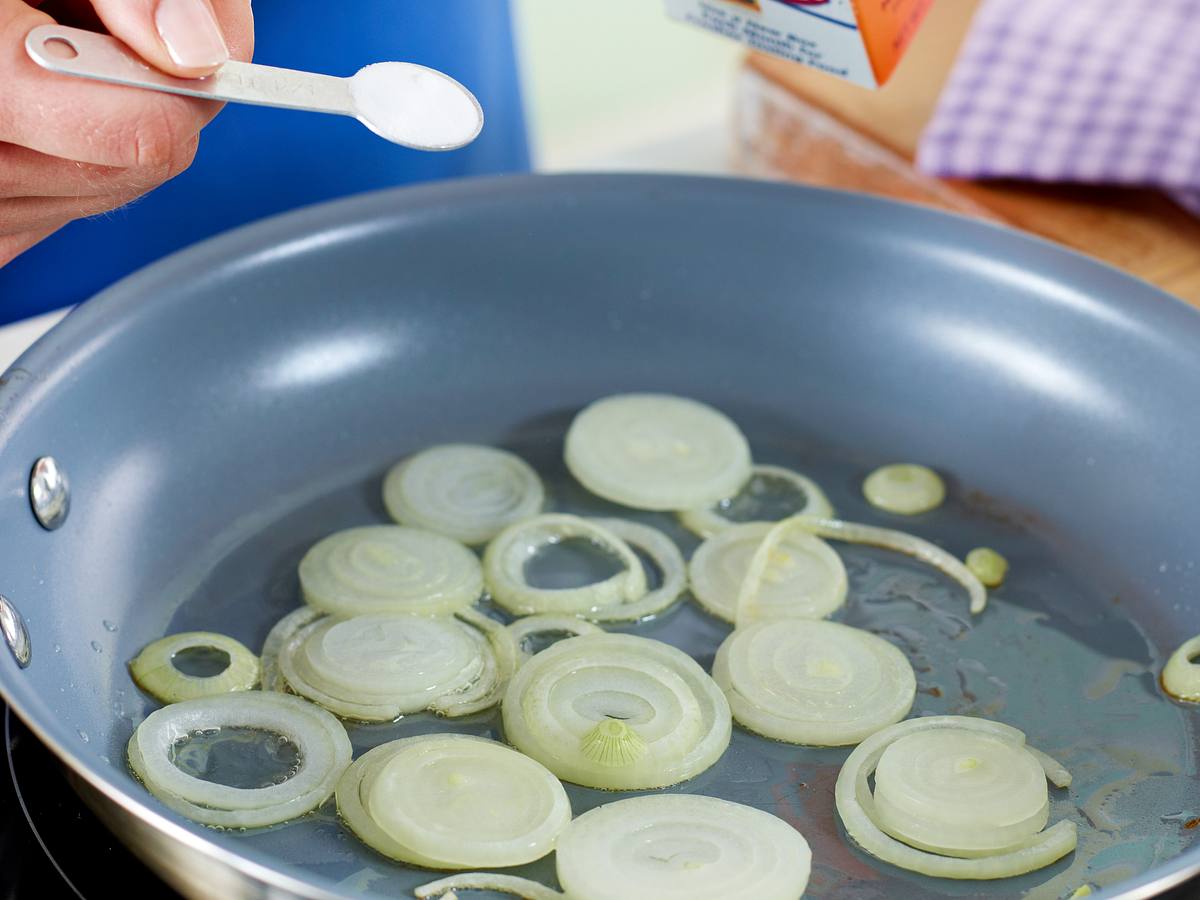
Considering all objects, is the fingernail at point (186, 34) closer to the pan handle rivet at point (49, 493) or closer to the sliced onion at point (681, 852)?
the pan handle rivet at point (49, 493)

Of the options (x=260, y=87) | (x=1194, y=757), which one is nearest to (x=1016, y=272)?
(x=1194, y=757)

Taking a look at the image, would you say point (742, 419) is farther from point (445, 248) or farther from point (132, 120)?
point (132, 120)

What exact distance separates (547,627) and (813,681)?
0.50 feet

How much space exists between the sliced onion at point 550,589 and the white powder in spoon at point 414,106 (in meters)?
0.26

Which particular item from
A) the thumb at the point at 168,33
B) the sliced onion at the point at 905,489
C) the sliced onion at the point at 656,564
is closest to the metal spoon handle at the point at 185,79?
the thumb at the point at 168,33

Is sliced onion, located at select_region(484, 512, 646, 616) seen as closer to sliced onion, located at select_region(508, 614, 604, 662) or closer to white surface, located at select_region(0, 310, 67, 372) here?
sliced onion, located at select_region(508, 614, 604, 662)

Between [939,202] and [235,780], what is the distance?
2.62 feet

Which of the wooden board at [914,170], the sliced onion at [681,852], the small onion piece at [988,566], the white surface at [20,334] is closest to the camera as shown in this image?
the sliced onion at [681,852]

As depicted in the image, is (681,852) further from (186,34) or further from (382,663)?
(186,34)

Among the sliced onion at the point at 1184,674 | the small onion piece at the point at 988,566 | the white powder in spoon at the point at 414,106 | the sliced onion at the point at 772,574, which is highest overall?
the white powder in spoon at the point at 414,106

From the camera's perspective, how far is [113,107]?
0.64 meters

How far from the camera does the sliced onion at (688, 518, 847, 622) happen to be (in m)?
0.81

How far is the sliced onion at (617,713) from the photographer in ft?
2.24

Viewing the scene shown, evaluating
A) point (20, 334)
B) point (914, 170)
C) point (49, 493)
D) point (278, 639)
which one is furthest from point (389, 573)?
point (914, 170)
